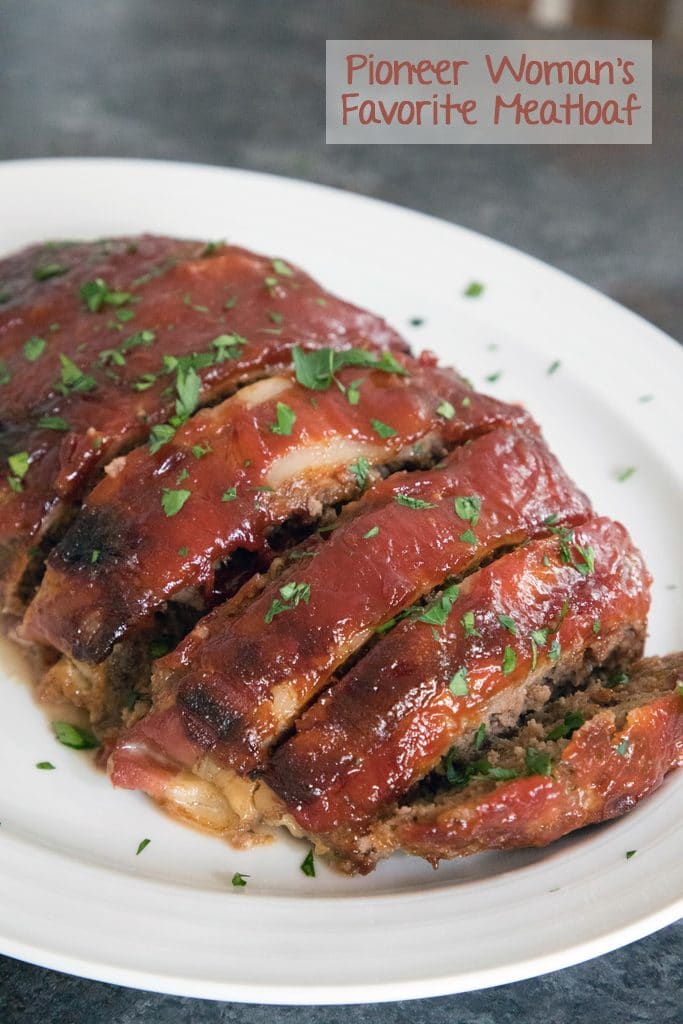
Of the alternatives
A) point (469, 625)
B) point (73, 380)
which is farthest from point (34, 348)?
point (469, 625)

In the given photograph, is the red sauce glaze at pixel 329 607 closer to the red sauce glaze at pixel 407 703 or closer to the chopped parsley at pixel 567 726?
the red sauce glaze at pixel 407 703

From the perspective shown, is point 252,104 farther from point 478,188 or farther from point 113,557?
point 113,557

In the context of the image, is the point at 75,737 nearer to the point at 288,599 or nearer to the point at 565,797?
the point at 288,599

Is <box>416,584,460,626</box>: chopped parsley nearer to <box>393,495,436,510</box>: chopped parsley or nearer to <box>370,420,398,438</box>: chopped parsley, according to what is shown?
<box>393,495,436,510</box>: chopped parsley

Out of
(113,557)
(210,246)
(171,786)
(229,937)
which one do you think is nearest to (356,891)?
(229,937)

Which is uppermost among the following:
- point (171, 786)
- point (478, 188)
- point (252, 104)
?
point (252, 104)

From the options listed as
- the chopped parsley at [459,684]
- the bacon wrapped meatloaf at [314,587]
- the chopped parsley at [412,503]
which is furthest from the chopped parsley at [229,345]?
the chopped parsley at [459,684]
